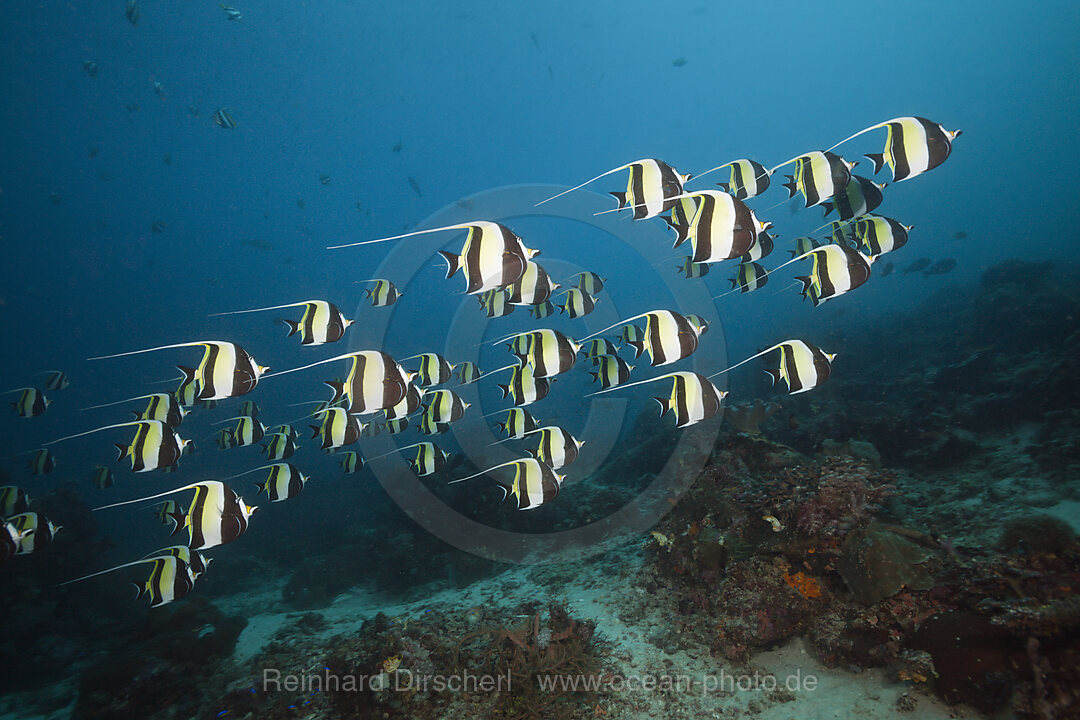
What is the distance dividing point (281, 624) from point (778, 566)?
776 centimetres

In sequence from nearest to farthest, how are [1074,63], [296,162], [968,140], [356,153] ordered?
[296,162] → [356,153] → [1074,63] → [968,140]

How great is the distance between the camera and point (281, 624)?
7.21 meters

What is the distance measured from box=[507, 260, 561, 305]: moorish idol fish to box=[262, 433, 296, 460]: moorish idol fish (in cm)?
399

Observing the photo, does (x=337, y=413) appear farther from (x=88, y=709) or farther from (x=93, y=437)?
(x=93, y=437)

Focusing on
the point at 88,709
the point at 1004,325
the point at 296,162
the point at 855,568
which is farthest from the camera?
the point at 296,162

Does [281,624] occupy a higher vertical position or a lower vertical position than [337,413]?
lower

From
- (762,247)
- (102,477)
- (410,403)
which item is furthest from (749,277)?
(102,477)

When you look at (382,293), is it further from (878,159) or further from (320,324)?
(878,159)

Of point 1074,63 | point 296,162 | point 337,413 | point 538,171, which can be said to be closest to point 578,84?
point 538,171

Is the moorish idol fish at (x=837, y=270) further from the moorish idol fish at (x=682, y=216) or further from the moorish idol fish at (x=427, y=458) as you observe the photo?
the moorish idol fish at (x=427, y=458)

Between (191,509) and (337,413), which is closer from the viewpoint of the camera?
(191,509)

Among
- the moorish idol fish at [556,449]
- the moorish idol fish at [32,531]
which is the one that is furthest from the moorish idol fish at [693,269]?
the moorish idol fish at [32,531]

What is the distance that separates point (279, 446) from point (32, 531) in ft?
7.14

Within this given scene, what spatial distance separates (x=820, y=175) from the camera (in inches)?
131
